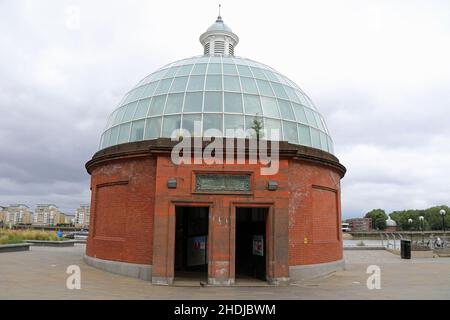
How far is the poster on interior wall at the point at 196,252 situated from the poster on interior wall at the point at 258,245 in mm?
2438

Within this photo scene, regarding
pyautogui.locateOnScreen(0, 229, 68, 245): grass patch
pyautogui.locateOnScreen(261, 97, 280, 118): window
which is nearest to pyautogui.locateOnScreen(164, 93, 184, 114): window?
pyautogui.locateOnScreen(261, 97, 280, 118): window

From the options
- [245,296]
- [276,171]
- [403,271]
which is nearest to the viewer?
[245,296]

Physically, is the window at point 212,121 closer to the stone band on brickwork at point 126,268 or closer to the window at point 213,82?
the window at point 213,82

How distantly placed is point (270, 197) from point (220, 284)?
3461 millimetres

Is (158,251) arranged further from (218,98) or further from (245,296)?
(218,98)

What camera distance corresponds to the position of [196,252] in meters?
16.3

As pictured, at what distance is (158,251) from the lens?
1269 cm

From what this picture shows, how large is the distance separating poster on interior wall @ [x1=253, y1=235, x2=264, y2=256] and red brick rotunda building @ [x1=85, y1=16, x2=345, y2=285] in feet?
0.13

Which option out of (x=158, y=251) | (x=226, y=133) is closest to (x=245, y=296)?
(x=158, y=251)

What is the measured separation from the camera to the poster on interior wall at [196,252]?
16.2 meters

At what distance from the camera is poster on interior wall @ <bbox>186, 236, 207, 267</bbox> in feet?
53.1

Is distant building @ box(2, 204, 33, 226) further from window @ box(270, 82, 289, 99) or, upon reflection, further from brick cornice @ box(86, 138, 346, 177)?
window @ box(270, 82, 289, 99)

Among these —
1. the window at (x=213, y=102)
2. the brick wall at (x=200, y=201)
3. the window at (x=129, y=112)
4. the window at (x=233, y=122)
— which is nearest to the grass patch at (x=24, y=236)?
the brick wall at (x=200, y=201)

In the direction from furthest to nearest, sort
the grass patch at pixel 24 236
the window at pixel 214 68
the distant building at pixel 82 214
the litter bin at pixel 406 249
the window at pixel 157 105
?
the distant building at pixel 82 214
the grass patch at pixel 24 236
the litter bin at pixel 406 249
the window at pixel 214 68
the window at pixel 157 105
